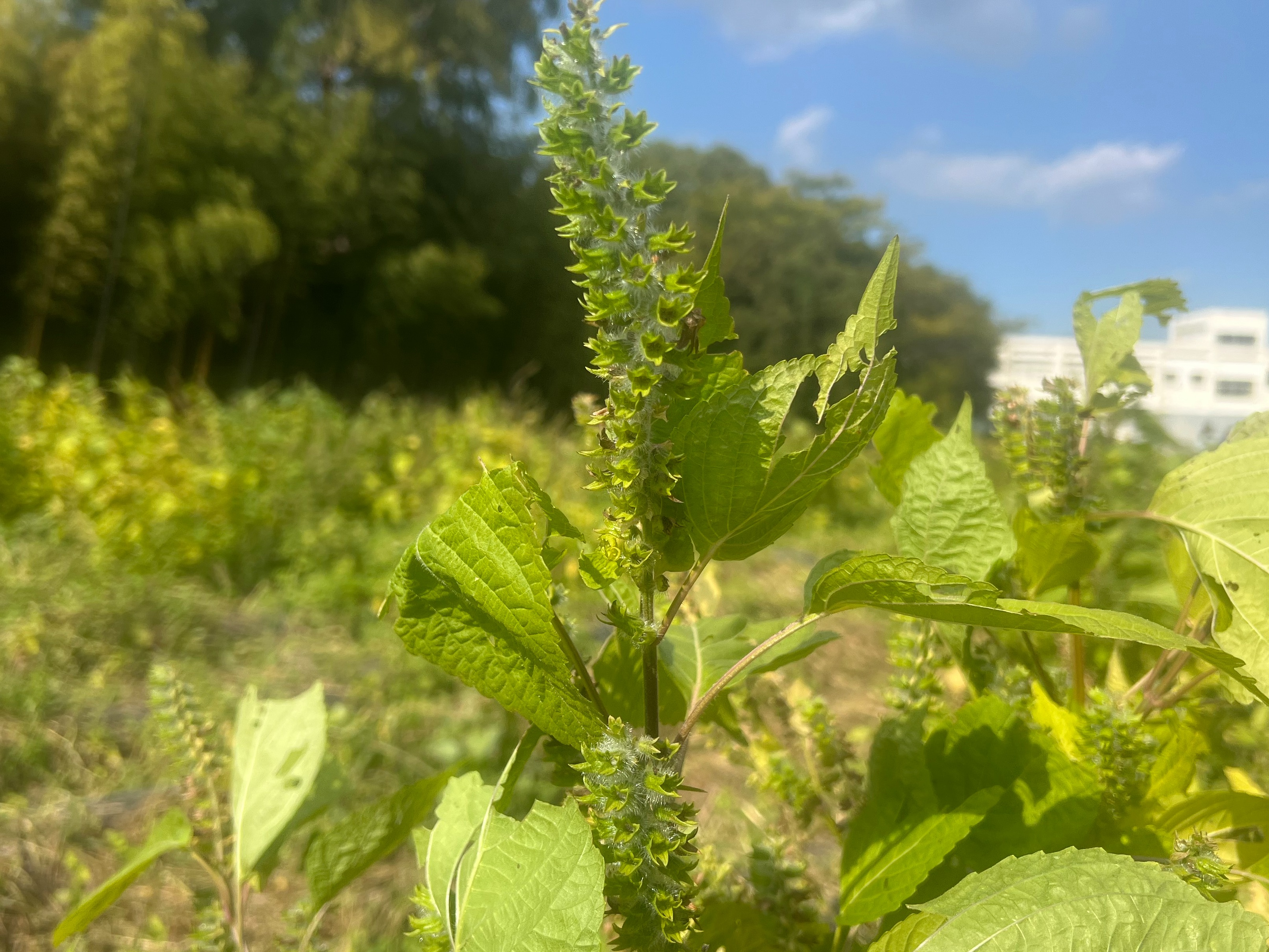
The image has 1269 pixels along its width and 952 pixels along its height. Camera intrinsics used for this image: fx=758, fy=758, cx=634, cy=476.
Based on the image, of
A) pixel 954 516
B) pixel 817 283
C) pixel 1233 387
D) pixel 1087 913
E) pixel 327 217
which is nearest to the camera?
pixel 1087 913

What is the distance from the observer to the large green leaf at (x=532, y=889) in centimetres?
20

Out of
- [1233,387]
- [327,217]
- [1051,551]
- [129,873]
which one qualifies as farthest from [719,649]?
[1233,387]

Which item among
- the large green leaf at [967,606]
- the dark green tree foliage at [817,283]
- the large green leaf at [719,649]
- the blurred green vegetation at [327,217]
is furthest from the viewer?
the dark green tree foliage at [817,283]

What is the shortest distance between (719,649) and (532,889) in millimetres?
138

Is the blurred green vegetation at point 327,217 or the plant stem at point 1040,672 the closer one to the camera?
the plant stem at point 1040,672

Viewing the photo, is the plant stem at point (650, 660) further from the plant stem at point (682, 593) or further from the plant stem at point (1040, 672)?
the plant stem at point (1040, 672)

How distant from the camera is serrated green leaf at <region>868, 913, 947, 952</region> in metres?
0.22

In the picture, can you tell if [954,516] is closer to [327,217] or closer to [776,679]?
[776,679]

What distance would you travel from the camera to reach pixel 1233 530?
290 millimetres

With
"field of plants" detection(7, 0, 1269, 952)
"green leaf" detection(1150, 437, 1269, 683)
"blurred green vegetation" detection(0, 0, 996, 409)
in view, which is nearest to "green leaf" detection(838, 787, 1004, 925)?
"field of plants" detection(7, 0, 1269, 952)

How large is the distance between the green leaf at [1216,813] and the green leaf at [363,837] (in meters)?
0.32

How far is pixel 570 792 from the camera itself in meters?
0.26

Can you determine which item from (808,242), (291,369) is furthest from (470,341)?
(808,242)

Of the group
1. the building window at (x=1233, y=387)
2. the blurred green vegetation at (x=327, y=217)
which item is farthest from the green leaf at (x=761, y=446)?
the building window at (x=1233, y=387)
